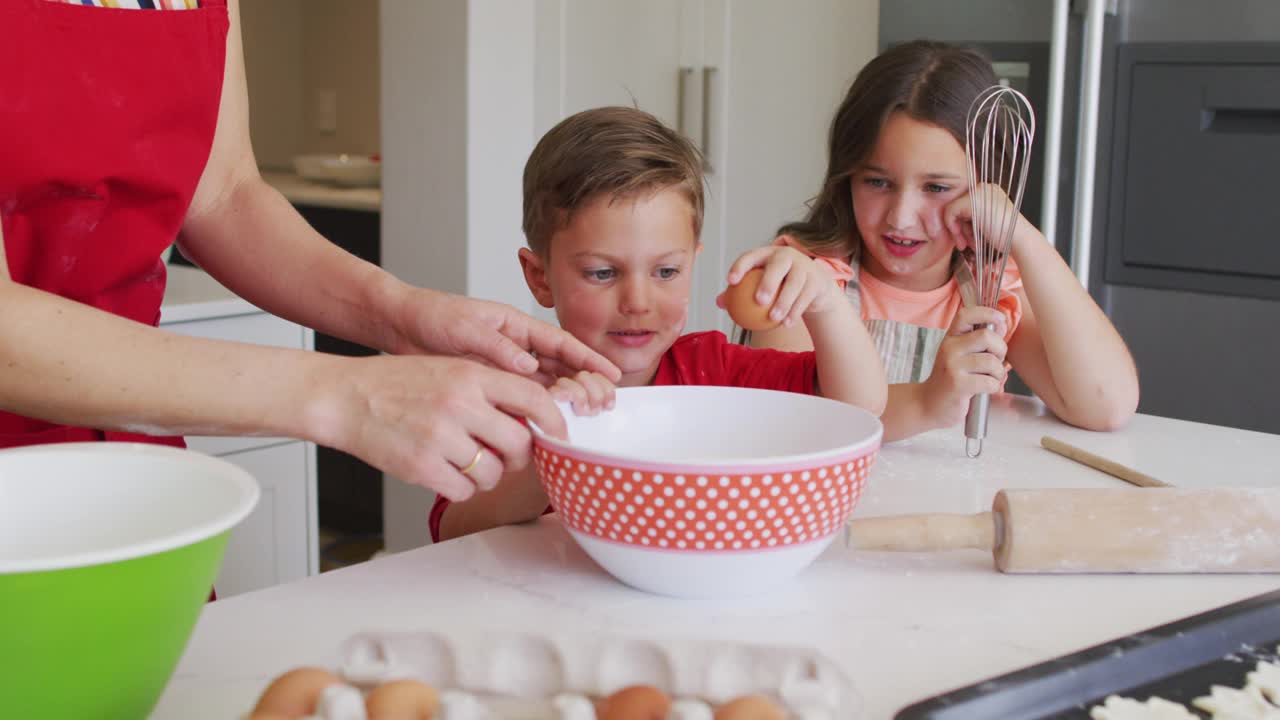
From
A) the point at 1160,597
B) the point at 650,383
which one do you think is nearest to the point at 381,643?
the point at 1160,597

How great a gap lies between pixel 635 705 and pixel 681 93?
2.65 metres

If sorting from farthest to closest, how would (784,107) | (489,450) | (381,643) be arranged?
(784,107)
(489,450)
(381,643)

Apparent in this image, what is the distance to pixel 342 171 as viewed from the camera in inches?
128

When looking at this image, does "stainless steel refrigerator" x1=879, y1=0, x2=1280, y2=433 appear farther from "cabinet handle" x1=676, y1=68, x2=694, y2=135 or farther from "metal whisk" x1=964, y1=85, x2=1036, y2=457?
"cabinet handle" x1=676, y1=68, x2=694, y2=135

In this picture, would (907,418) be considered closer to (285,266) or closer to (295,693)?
(285,266)

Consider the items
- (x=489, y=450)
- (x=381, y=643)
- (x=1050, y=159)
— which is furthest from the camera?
(x=1050, y=159)

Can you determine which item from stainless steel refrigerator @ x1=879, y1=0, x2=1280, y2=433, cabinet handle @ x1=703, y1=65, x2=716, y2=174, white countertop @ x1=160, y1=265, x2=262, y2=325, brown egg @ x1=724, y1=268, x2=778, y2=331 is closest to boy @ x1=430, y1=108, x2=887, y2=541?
brown egg @ x1=724, y1=268, x2=778, y2=331

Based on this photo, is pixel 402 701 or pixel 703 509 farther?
pixel 703 509

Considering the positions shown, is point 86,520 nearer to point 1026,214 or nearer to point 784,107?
point 1026,214

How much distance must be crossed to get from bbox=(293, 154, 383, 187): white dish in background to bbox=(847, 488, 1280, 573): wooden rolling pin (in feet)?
8.92

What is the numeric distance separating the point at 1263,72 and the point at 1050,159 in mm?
382

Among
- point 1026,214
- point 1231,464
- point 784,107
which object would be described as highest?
point 784,107

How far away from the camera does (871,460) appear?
2.34 ft

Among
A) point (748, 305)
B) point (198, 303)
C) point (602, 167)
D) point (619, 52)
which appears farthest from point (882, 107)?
point (619, 52)
